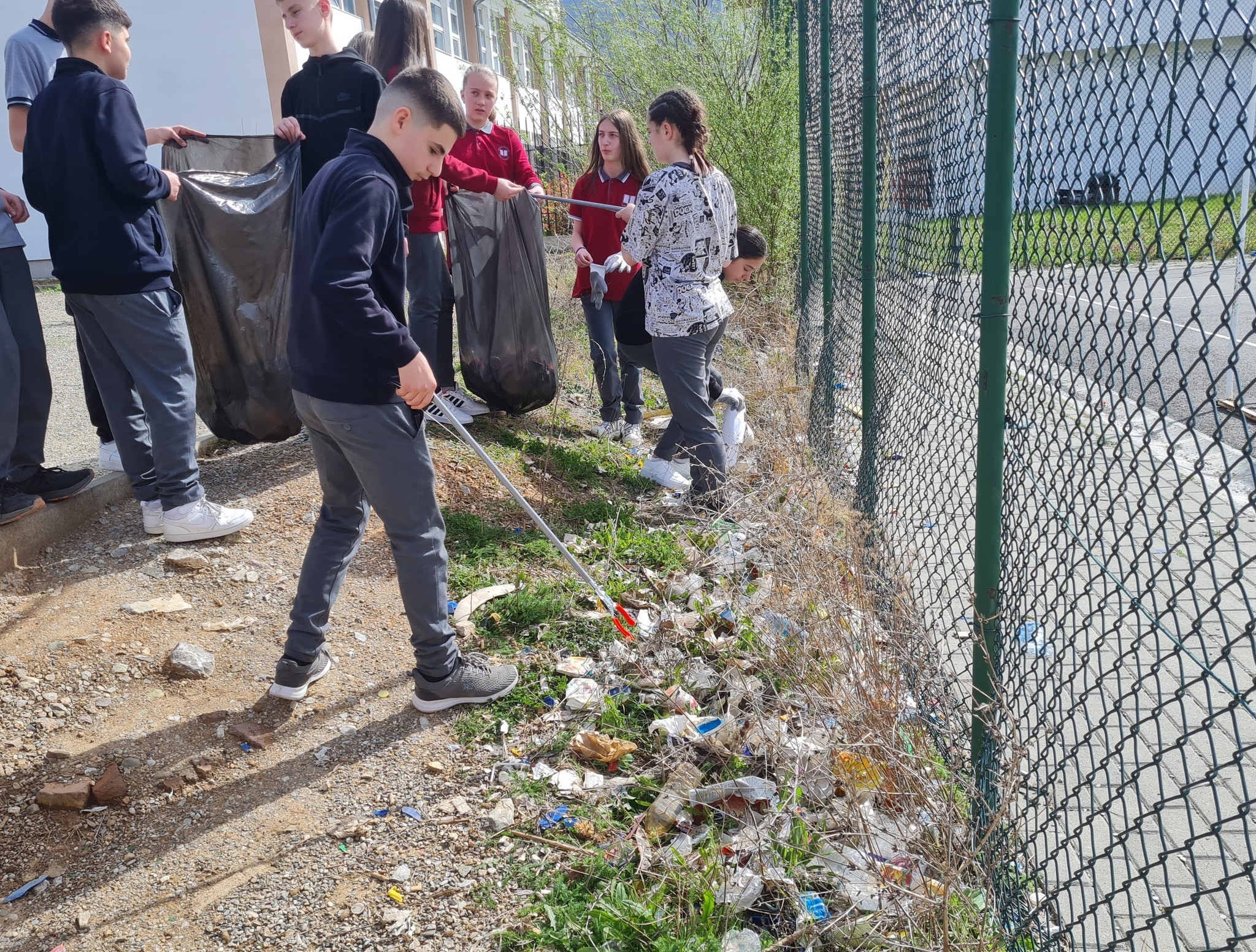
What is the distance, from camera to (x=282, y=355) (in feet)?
14.9

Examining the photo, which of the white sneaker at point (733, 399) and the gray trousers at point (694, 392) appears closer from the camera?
the gray trousers at point (694, 392)

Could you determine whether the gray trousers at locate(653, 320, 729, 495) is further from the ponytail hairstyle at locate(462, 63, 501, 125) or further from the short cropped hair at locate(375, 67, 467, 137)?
the short cropped hair at locate(375, 67, 467, 137)

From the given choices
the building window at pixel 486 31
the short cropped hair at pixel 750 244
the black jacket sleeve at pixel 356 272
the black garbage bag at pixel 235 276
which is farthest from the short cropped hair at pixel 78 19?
the building window at pixel 486 31

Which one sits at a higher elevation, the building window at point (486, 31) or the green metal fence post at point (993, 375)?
the building window at point (486, 31)

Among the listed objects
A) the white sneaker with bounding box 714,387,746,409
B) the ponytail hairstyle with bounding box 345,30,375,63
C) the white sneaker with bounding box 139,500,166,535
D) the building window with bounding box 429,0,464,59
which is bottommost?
the white sneaker with bounding box 714,387,746,409

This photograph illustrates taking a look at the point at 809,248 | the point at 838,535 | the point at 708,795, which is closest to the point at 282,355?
the point at 838,535

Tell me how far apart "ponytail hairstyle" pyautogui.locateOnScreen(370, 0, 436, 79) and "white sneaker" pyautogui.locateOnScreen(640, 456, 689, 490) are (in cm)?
234

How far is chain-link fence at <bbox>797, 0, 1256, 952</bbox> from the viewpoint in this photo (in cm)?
166

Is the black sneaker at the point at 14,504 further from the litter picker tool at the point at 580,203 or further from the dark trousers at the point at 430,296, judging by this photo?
the litter picker tool at the point at 580,203

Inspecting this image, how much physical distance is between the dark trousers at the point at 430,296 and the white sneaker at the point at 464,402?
131 millimetres

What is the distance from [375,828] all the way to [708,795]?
959mm

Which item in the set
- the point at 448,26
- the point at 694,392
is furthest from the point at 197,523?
the point at 448,26

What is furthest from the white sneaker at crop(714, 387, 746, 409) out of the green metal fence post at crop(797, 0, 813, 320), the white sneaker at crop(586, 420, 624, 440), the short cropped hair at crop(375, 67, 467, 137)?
the short cropped hair at crop(375, 67, 467, 137)

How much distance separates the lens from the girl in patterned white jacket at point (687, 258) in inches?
179
